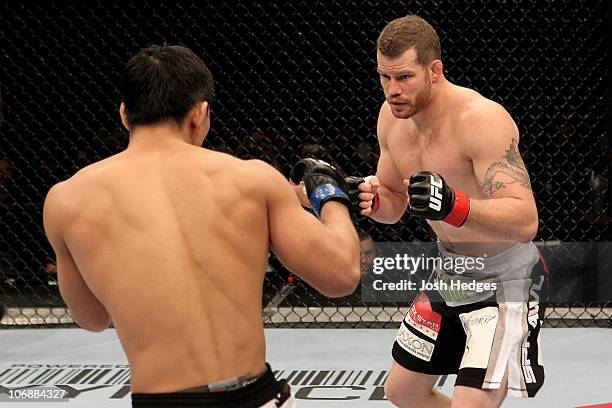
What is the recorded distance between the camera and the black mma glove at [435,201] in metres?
2.16

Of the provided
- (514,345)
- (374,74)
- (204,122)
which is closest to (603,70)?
(374,74)

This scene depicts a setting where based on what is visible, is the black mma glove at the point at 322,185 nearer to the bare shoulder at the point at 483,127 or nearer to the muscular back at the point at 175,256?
the muscular back at the point at 175,256

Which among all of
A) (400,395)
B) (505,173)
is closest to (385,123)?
(505,173)

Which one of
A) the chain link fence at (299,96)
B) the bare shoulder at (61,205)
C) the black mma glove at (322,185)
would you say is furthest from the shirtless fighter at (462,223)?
the chain link fence at (299,96)

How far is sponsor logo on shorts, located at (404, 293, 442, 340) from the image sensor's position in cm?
242

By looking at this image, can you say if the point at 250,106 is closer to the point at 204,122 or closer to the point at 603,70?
the point at 603,70

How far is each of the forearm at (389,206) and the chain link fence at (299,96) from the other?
1848mm

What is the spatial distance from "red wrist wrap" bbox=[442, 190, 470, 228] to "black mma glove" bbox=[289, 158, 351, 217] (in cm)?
49

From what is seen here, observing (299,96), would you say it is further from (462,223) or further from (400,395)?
(462,223)

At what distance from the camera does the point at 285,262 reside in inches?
60.1

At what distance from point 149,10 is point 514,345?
10.3 feet

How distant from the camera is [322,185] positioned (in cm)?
170

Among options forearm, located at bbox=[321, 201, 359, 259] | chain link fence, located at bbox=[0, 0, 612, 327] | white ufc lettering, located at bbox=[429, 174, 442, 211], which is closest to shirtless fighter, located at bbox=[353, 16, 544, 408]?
white ufc lettering, located at bbox=[429, 174, 442, 211]

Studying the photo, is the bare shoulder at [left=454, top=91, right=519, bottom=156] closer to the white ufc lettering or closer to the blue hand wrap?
the white ufc lettering
